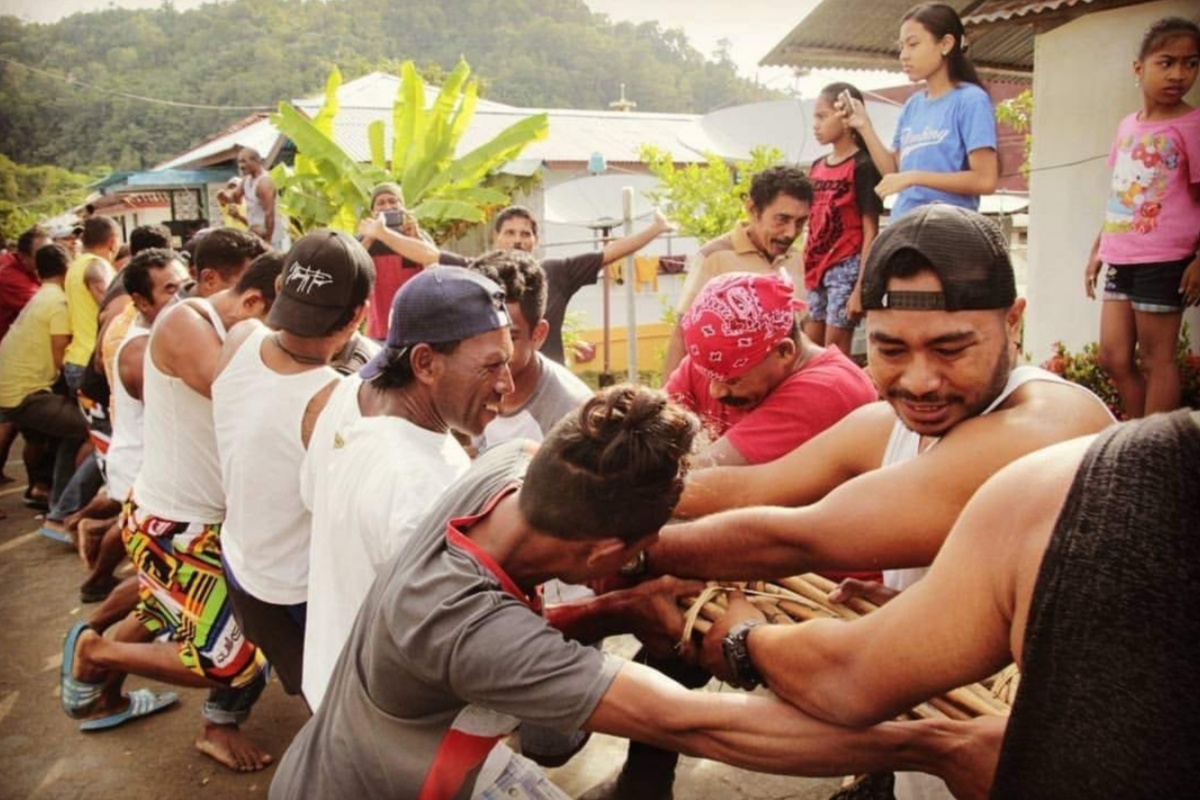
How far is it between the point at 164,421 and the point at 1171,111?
4.41 m

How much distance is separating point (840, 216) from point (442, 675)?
4049mm

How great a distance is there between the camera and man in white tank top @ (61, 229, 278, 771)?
136 inches

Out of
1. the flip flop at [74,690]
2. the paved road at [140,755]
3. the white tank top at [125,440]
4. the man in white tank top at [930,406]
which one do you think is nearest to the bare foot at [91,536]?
the paved road at [140,755]

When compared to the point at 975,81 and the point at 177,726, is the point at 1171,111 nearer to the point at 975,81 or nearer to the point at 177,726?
the point at 975,81

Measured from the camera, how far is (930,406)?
189 cm

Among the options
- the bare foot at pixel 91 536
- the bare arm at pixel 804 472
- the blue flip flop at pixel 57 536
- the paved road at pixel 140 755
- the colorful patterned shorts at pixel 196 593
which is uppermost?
the bare arm at pixel 804 472

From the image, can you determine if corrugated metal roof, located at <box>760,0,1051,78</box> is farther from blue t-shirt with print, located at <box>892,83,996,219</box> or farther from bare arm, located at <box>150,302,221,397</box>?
bare arm, located at <box>150,302,221,397</box>

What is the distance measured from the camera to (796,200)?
167 inches

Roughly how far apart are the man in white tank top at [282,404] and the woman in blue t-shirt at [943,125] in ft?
9.13

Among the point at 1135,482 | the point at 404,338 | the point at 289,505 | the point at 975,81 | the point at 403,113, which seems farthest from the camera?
the point at 403,113

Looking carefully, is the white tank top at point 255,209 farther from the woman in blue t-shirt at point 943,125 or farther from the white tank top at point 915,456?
the white tank top at point 915,456

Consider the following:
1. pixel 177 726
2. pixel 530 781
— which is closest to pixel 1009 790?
pixel 530 781

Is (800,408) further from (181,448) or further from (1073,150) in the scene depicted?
(1073,150)

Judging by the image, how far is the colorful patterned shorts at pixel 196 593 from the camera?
3.54 m
